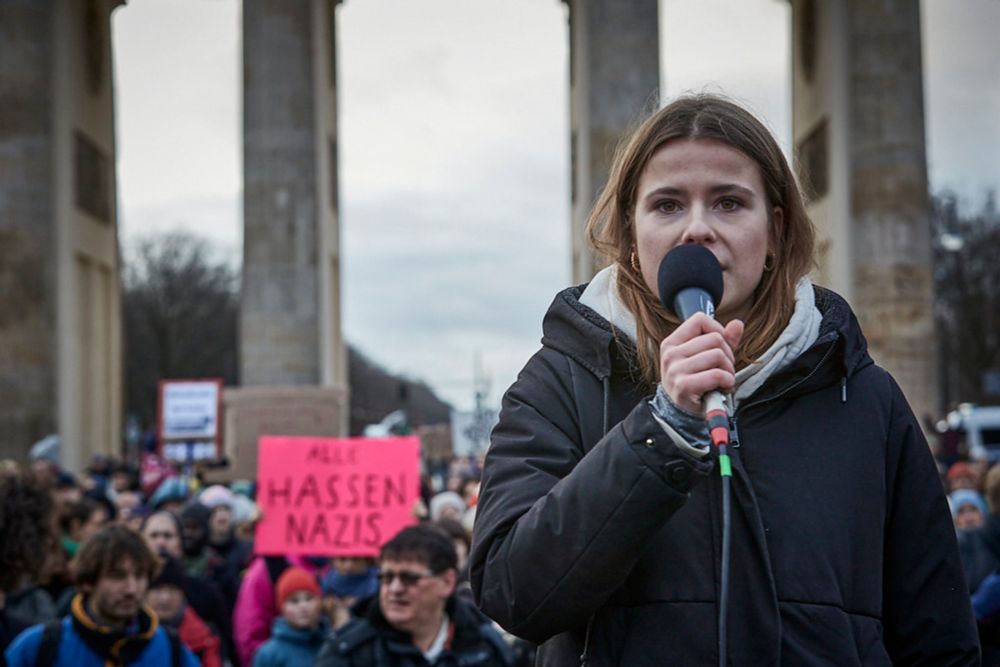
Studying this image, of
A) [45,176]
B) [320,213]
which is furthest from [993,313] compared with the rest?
[45,176]

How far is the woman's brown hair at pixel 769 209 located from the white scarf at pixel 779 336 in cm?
2

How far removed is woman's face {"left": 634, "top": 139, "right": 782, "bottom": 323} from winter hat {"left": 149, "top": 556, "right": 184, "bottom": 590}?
6269 mm

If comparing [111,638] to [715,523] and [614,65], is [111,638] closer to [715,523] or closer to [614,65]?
[715,523]

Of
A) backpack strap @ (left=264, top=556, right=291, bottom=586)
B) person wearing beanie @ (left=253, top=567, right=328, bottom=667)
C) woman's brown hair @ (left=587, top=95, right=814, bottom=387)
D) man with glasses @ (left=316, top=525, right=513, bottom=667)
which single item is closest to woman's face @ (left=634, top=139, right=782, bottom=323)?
woman's brown hair @ (left=587, top=95, right=814, bottom=387)

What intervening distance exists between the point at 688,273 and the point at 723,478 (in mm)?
298

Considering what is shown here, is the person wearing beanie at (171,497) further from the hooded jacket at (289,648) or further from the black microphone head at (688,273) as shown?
the black microphone head at (688,273)

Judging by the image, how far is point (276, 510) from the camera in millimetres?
10070

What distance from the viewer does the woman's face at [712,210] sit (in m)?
2.63

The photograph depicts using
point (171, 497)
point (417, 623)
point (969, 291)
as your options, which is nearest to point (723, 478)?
point (417, 623)

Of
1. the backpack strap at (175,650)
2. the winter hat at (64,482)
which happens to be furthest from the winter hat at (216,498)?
the backpack strap at (175,650)

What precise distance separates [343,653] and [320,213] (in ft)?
89.2

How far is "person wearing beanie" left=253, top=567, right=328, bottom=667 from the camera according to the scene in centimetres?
816

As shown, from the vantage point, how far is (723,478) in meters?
2.43

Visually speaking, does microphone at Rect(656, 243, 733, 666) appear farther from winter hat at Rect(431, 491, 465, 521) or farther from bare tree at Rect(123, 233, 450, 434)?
bare tree at Rect(123, 233, 450, 434)
